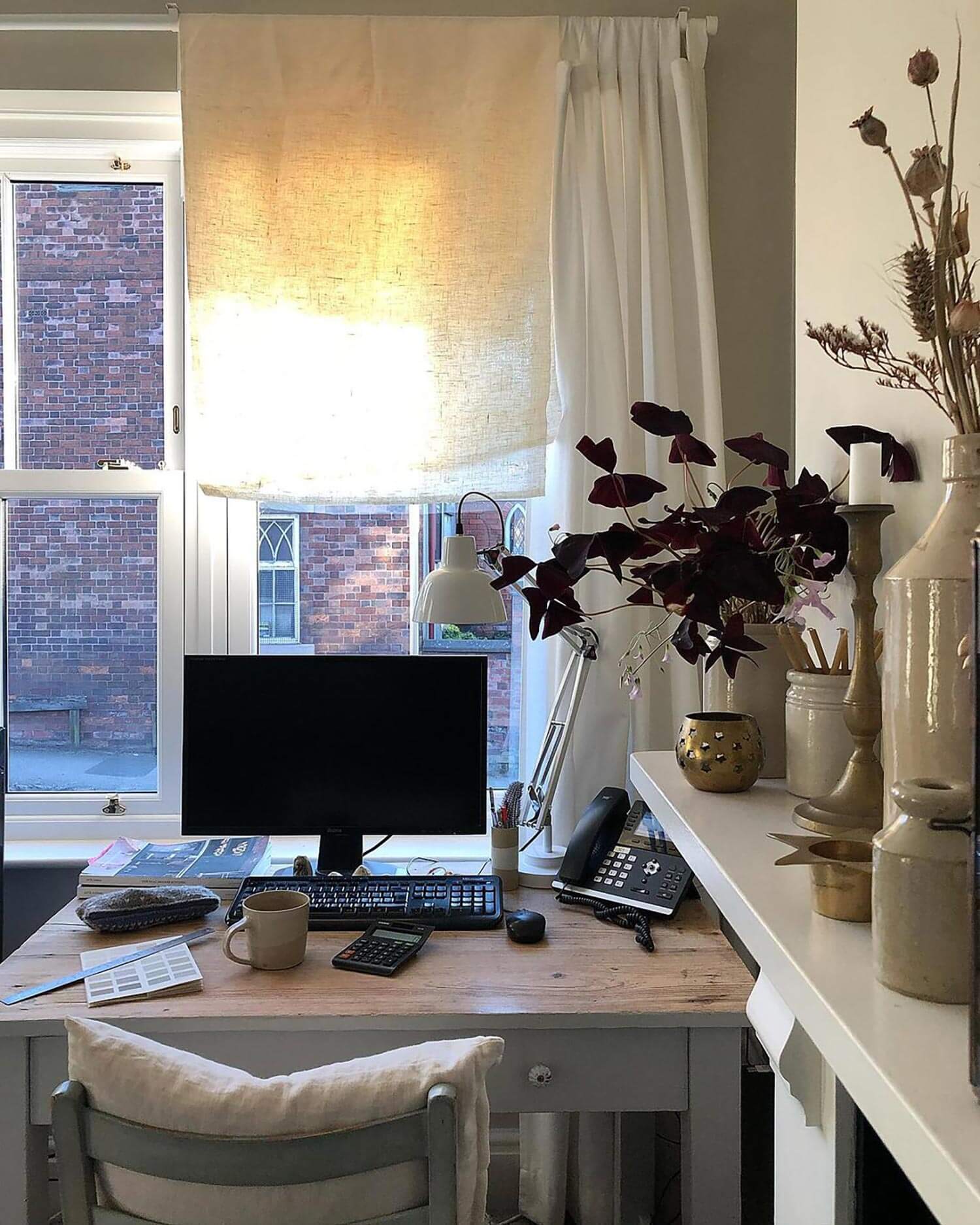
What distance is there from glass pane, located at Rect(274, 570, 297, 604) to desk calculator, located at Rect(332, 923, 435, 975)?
85 centimetres

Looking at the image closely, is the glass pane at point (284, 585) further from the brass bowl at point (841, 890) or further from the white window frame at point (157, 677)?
the brass bowl at point (841, 890)

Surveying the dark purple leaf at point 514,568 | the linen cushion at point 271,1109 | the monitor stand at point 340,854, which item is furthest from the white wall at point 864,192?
the monitor stand at point 340,854

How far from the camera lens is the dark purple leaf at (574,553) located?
A: 2.78 ft

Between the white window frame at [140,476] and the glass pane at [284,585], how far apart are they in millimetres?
146

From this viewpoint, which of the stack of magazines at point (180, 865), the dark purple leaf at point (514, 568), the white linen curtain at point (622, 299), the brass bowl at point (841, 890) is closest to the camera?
the brass bowl at point (841, 890)

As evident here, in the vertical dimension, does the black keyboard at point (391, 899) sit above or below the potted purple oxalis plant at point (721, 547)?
below

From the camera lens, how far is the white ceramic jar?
844 mm

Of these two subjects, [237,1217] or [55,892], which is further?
[55,892]

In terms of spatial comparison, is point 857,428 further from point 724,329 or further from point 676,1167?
point 676,1167

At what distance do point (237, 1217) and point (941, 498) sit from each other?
0.87m

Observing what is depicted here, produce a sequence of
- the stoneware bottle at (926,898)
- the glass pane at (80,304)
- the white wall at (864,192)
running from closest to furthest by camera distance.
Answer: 1. the stoneware bottle at (926,898)
2. the white wall at (864,192)
3. the glass pane at (80,304)

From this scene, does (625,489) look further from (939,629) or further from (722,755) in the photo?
(939,629)

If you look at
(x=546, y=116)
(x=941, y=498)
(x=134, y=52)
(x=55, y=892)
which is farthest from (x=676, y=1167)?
(x=134, y=52)

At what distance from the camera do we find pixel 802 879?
674 mm
